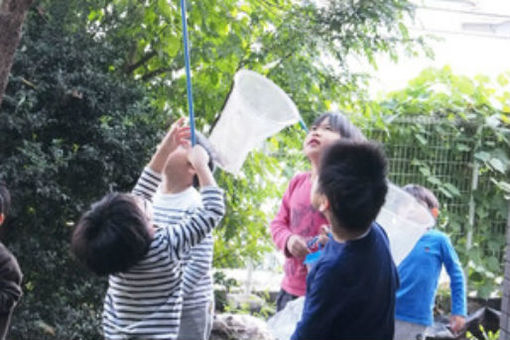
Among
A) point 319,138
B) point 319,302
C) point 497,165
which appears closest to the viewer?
point 319,302

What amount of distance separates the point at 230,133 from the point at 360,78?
2.06 metres

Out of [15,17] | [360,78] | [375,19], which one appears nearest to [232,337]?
[360,78]

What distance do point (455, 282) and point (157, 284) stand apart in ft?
6.42

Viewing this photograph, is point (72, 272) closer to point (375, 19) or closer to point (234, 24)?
point (234, 24)

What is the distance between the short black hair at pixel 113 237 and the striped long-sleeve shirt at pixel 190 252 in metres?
0.33

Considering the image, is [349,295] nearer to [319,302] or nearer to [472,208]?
[319,302]

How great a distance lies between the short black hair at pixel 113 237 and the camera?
2.06 m

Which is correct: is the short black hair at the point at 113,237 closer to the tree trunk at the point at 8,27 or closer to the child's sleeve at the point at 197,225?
the child's sleeve at the point at 197,225

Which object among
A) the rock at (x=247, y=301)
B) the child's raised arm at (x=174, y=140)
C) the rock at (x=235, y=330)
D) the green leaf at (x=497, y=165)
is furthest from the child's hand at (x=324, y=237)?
the green leaf at (x=497, y=165)

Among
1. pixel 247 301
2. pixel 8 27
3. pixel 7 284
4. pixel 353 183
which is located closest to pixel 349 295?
pixel 353 183

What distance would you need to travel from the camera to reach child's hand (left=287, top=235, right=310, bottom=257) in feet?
8.61

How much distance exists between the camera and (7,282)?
2.67 meters

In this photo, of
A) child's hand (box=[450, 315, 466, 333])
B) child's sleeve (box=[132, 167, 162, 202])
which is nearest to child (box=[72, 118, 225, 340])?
child's sleeve (box=[132, 167, 162, 202])

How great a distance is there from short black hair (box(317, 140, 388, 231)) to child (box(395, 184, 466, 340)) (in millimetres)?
1669
